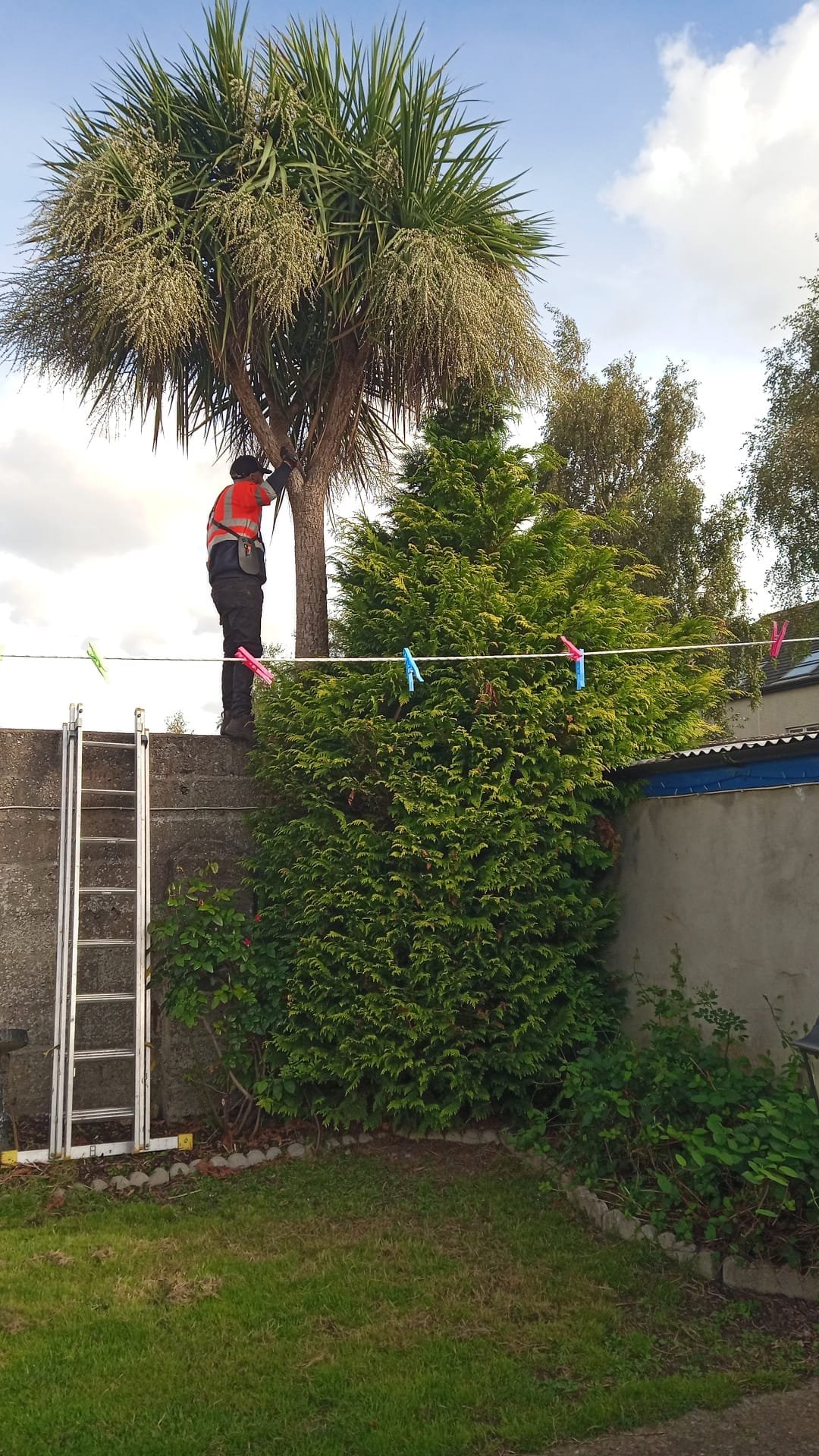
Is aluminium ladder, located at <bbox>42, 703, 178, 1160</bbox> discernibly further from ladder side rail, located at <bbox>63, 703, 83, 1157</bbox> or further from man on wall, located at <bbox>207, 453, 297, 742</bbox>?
man on wall, located at <bbox>207, 453, 297, 742</bbox>

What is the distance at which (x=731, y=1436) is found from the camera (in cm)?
363

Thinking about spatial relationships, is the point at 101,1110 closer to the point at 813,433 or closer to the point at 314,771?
the point at 314,771

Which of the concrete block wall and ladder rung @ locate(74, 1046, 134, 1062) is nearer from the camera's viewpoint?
ladder rung @ locate(74, 1046, 134, 1062)

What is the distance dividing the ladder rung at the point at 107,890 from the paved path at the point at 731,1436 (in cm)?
467

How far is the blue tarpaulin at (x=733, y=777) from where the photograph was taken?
589cm

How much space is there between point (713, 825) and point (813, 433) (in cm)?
1209

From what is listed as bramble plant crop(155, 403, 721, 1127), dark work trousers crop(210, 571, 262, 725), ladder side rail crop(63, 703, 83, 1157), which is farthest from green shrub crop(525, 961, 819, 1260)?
dark work trousers crop(210, 571, 262, 725)

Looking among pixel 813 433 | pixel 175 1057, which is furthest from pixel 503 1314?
pixel 813 433

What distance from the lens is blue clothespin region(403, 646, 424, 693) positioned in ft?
22.1

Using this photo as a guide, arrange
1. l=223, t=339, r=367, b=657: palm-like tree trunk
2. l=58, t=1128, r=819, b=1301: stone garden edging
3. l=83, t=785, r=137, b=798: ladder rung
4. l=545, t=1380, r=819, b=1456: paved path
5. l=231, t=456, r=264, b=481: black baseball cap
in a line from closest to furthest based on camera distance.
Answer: l=545, t=1380, r=819, b=1456: paved path
l=58, t=1128, r=819, b=1301: stone garden edging
l=83, t=785, r=137, b=798: ladder rung
l=231, t=456, r=264, b=481: black baseball cap
l=223, t=339, r=367, b=657: palm-like tree trunk

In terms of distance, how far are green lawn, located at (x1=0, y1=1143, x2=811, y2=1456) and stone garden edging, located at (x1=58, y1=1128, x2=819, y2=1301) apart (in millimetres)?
112

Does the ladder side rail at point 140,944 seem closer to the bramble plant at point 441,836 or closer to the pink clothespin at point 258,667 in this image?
the bramble plant at point 441,836

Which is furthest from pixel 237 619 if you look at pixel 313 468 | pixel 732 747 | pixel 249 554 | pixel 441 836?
pixel 732 747

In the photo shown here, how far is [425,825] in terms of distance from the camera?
21.7ft
